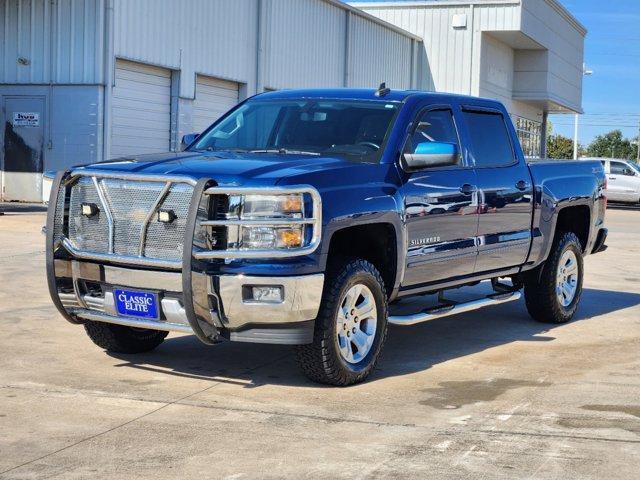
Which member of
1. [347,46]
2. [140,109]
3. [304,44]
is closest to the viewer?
[140,109]

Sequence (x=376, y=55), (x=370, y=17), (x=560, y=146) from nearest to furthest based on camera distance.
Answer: (x=370, y=17), (x=376, y=55), (x=560, y=146)

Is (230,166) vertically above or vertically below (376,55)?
below

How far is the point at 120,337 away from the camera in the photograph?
802 cm

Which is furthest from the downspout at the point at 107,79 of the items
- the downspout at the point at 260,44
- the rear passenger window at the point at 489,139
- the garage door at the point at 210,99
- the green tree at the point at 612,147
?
the green tree at the point at 612,147

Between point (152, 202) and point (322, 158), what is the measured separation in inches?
50.0

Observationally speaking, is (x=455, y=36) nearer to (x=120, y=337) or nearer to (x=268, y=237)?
(x=120, y=337)

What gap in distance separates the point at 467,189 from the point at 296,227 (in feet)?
7.65

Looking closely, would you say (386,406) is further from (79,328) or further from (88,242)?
(79,328)

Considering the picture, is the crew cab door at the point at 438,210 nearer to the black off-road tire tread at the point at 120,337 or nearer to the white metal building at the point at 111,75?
the black off-road tire tread at the point at 120,337

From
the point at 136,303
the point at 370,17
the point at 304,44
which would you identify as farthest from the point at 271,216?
the point at 370,17

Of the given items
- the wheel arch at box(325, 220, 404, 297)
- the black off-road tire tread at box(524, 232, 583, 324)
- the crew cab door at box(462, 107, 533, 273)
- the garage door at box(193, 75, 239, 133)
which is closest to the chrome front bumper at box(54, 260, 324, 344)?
the wheel arch at box(325, 220, 404, 297)

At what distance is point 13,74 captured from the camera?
2478 cm

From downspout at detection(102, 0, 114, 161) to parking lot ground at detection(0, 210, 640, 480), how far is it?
14123 mm

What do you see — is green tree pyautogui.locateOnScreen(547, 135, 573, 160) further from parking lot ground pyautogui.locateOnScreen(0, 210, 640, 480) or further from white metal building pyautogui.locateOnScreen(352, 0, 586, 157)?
parking lot ground pyautogui.locateOnScreen(0, 210, 640, 480)
